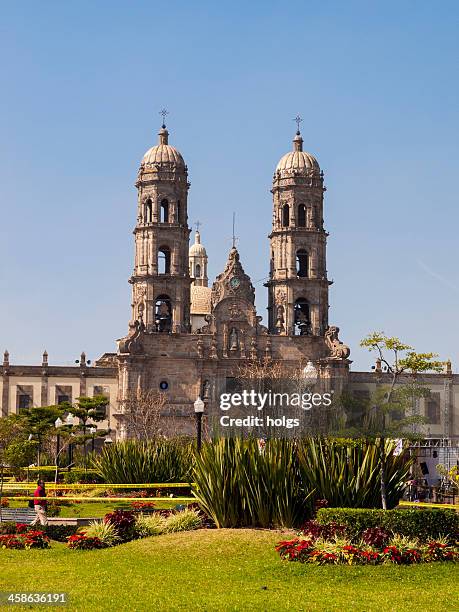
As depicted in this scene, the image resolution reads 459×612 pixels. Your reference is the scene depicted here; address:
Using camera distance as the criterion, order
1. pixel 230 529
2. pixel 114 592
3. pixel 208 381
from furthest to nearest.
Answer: pixel 208 381 < pixel 230 529 < pixel 114 592

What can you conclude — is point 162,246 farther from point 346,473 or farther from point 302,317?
point 346,473

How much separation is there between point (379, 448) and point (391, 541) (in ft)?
11.1

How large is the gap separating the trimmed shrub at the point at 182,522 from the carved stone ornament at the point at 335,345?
2594 inches

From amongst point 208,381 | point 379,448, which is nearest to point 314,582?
point 379,448

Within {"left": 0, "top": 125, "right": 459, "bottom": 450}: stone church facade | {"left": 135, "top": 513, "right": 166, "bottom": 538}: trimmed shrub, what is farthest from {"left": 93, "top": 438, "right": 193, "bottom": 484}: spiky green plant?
{"left": 0, "top": 125, "right": 459, "bottom": 450}: stone church facade

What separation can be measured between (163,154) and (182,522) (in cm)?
6972

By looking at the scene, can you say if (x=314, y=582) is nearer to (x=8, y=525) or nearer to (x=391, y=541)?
(x=391, y=541)

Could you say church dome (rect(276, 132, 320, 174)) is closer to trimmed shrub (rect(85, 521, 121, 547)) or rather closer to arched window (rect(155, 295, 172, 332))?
arched window (rect(155, 295, 172, 332))

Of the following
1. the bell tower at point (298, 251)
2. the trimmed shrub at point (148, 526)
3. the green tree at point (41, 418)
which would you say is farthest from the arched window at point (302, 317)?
the trimmed shrub at point (148, 526)

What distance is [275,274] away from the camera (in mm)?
94875

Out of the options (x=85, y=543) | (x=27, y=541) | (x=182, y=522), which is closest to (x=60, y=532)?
(x=27, y=541)

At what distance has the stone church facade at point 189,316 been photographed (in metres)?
91.2

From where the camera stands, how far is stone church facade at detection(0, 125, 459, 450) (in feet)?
299

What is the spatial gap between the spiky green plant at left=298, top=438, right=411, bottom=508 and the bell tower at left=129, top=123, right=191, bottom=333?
2577 inches
